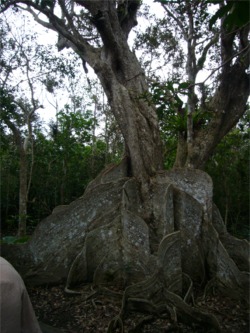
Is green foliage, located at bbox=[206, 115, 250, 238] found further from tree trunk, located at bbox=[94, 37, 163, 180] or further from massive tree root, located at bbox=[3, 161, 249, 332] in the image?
massive tree root, located at bbox=[3, 161, 249, 332]

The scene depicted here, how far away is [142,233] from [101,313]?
1098mm

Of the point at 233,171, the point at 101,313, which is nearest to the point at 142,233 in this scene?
the point at 101,313

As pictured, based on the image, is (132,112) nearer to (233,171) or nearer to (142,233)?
(142,233)

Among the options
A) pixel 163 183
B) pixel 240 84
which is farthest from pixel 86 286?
pixel 240 84

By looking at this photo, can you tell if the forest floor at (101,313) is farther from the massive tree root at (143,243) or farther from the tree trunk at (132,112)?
the tree trunk at (132,112)

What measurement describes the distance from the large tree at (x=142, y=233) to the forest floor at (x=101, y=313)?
136 millimetres

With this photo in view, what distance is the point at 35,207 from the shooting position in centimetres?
1142

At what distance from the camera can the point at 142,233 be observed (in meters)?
5.19

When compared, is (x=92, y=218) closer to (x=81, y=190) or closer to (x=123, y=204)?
(x=123, y=204)

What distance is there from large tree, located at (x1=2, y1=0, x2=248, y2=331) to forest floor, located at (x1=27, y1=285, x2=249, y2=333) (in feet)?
0.44

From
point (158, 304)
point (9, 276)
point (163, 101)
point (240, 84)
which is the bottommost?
point (158, 304)

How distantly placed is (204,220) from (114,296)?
5.09ft

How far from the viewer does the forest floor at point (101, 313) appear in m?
4.31

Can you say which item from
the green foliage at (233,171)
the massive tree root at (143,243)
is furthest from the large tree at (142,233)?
the green foliage at (233,171)
